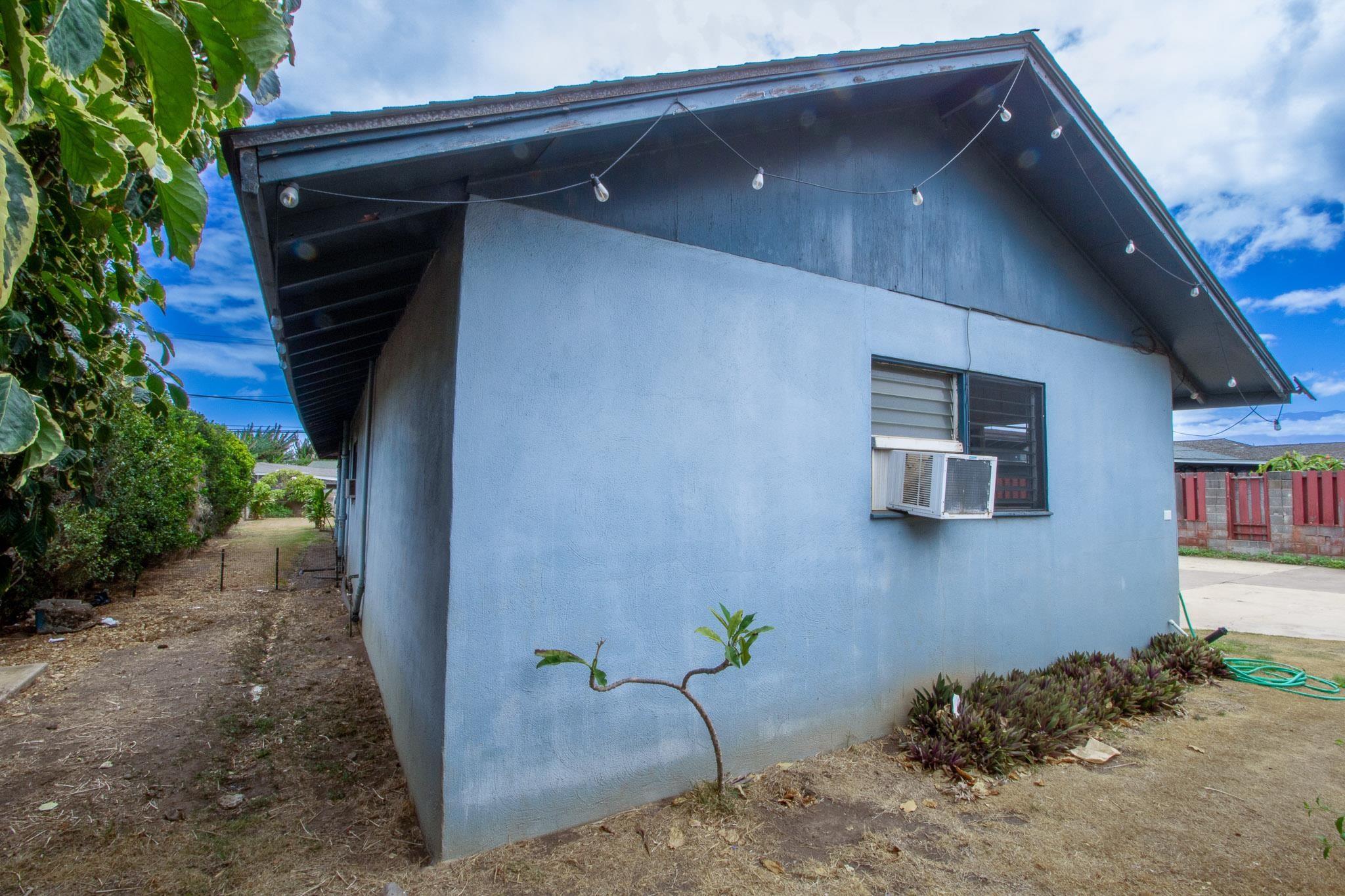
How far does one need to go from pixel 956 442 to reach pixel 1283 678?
414 cm

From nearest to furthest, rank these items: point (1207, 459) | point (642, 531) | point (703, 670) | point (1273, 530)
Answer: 1. point (703, 670)
2. point (642, 531)
3. point (1273, 530)
4. point (1207, 459)

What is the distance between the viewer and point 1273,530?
52.3ft

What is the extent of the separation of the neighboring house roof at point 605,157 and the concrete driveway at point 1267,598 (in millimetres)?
3386

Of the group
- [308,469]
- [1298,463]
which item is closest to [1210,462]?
[1298,463]

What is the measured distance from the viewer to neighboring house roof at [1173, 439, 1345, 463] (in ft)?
84.0

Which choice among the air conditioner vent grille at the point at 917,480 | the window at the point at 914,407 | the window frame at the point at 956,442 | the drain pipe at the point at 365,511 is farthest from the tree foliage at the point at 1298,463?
the drain pipe at the point at 365,511

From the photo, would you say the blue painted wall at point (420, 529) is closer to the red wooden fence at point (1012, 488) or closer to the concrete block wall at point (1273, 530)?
the red wooden fence at point (1012, 488)

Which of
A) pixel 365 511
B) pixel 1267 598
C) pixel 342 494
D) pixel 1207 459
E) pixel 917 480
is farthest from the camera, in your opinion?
pixel 1207 459

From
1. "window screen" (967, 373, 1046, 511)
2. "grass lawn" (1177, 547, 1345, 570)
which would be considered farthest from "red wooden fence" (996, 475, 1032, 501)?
"grass lawn" (1177, 547, 1345, 570)

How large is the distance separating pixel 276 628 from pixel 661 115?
775 centimetres

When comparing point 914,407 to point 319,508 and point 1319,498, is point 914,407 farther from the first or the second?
point 319,508

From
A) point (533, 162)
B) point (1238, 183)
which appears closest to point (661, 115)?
point (533, 162)

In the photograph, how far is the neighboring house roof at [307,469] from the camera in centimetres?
3229

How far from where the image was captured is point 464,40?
3.67 meters
